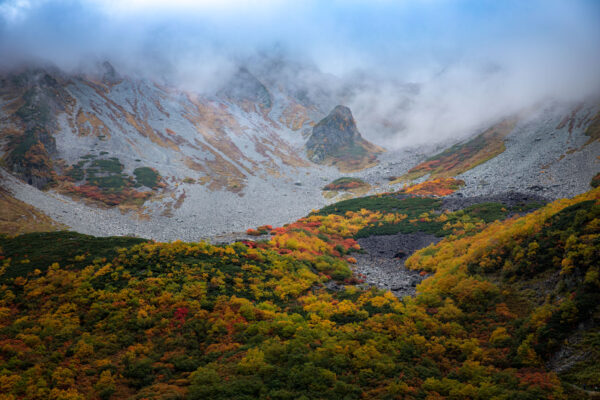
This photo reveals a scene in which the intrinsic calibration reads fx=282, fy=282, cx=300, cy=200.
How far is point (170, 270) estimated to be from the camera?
63.9ft

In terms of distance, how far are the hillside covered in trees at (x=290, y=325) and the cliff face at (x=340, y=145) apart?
375ft

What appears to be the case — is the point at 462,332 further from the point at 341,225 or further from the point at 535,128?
the point at 535,128

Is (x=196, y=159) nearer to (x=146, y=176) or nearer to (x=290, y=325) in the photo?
(x=146, y=176)

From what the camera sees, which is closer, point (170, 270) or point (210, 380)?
point (210, 380)

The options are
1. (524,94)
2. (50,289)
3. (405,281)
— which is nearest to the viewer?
(50,289)

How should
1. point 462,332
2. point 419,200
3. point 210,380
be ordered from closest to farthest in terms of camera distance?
point 210,380 → point 462,332 → point 419,200

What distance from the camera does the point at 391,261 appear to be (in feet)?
103

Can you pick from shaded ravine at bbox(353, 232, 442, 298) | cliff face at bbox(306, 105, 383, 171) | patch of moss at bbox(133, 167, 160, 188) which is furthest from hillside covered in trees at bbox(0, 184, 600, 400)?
cliff face at bbox(306, 105, 383, 171)

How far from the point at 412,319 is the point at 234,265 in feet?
44.1

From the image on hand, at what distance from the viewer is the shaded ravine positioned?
2366 cm

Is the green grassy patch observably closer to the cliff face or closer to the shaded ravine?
the shaded ravine

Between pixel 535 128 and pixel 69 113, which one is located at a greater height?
pixel 535 128

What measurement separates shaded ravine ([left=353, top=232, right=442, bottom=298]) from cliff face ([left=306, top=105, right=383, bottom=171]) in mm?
94989

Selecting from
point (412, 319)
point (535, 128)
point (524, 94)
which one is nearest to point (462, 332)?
point (412, 319)
